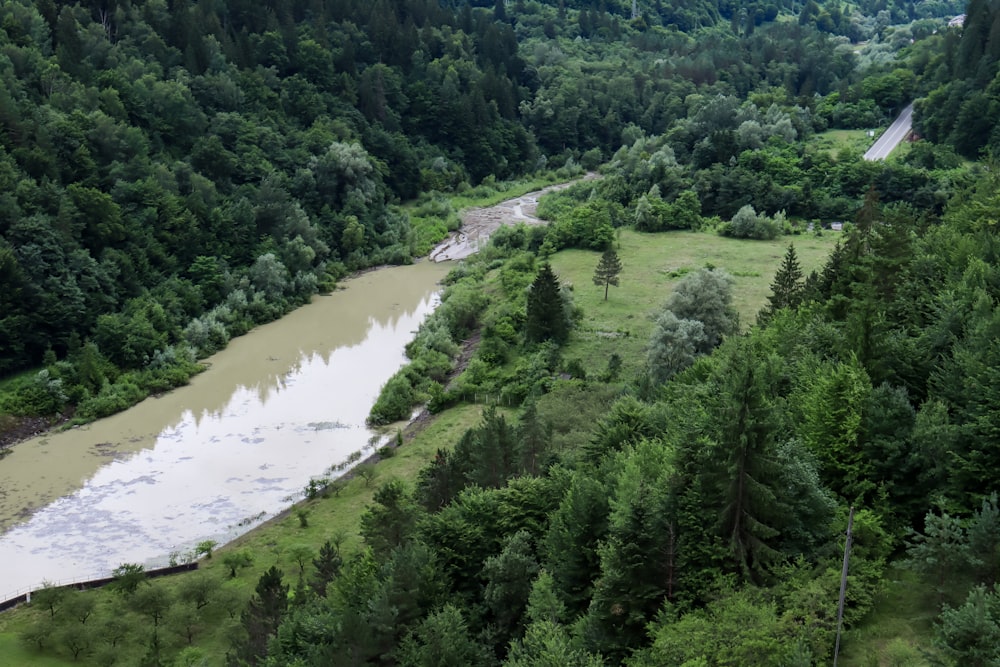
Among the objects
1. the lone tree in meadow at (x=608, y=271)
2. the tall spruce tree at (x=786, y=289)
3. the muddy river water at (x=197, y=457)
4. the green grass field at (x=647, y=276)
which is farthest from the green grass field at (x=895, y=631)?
the lone tree in meadow at (x=608, y=271)

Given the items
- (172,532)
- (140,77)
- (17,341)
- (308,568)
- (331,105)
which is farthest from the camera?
(331,105)

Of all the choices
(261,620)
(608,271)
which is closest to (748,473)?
(261,620)

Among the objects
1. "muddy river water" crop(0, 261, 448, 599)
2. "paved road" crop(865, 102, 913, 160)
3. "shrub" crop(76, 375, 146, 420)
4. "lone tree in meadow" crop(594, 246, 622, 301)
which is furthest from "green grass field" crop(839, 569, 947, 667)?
"paved road" crop(865, 102, 913, 160)

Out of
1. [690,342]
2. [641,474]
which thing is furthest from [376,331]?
[641,474]

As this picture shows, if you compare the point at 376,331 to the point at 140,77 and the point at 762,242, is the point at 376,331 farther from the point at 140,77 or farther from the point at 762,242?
the point at 762,242

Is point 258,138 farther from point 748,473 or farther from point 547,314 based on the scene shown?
point 748,473

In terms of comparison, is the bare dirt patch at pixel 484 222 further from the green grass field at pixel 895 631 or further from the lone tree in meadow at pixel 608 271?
the green grass field at pixel 895 631

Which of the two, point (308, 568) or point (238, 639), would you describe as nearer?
point (238, 639)
